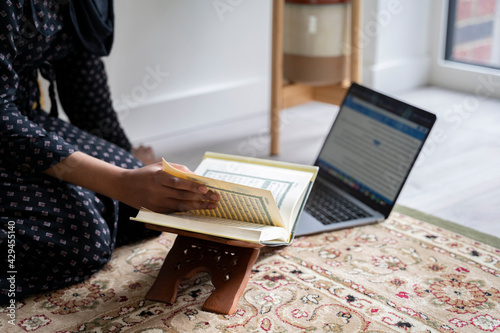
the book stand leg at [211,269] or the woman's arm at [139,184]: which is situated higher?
the woman's arm at [139,184]

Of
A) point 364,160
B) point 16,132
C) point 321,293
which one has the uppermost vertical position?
point 16,132

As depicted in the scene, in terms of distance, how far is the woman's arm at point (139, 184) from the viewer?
95 cm

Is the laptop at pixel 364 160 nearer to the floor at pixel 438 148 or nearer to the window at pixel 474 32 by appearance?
the floor at pixel 438 148

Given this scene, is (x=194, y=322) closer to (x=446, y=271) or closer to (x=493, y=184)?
(x=446, y=271)

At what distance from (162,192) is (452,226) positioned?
671 millimetres

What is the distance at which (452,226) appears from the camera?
1.32 meters

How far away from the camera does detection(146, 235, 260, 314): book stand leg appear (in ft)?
3.32

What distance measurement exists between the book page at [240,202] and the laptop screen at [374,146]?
413 mm

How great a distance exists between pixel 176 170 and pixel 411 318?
Answer: 0.43 metres

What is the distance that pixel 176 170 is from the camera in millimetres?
929

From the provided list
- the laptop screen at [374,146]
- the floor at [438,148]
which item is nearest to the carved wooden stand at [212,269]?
the laptop screen at [374,146]

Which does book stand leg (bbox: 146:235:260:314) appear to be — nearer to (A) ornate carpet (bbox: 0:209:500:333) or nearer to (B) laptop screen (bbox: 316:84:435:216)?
(A) ornate carpet (bbox: 0:209:500:333)

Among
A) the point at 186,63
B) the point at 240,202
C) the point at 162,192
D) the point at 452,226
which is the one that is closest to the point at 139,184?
the point at 162,192

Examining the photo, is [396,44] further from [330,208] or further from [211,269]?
[211,269]
